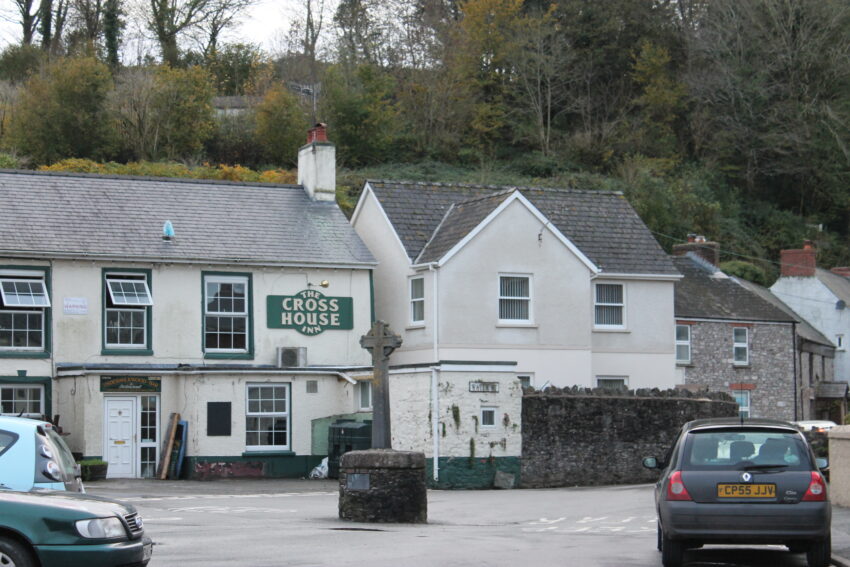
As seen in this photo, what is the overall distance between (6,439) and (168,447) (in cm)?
1803

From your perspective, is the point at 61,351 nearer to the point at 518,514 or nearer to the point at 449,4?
the point at 518,514

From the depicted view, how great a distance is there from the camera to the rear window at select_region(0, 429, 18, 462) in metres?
12.4

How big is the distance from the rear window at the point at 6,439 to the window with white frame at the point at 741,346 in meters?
37.5

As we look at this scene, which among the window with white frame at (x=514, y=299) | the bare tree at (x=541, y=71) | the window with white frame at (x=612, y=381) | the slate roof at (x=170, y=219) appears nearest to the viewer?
the slate roof at (x=170, y=219)

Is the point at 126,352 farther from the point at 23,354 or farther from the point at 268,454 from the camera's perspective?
the point at 268,454

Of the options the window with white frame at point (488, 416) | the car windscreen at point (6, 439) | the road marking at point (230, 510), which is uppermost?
the car windscreen at point (6, 439)

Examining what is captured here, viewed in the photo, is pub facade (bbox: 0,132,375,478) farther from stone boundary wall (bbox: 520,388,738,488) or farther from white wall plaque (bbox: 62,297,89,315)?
stone boundary wall (bbox: 520,388,738,488)

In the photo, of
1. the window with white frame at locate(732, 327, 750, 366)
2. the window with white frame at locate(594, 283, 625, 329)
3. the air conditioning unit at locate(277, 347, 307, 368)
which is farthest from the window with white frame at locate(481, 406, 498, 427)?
the window with white frame at locate(732, 327, 750, 366)

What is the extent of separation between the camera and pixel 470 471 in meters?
28.5

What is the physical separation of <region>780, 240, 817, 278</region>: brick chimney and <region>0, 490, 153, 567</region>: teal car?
155 feet

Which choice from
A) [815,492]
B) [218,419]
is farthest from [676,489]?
[218,419]

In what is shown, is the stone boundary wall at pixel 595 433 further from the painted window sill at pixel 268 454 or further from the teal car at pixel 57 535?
the teal car at pixel 57 535

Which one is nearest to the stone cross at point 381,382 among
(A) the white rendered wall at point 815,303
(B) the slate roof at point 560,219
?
(B) the slate roof at point 560,219

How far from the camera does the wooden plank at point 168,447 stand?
98.9 feet
